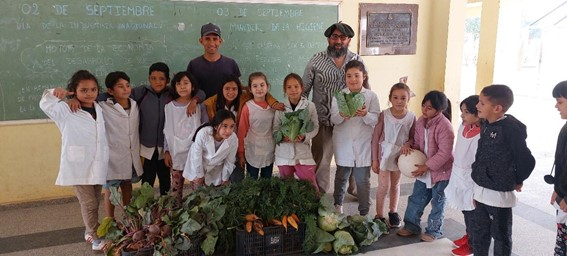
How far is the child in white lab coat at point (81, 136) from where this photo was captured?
2994 mm

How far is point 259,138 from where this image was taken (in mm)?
3514

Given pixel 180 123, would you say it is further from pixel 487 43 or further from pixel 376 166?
pixel 487 43

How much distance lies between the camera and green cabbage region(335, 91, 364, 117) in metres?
3.30

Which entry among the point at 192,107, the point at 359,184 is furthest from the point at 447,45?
the point at 192,107

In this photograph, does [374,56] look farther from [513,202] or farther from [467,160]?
[513,202]

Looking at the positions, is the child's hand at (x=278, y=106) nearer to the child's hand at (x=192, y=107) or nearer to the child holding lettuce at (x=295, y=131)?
the child holding lettuce at (x=295, y=131)

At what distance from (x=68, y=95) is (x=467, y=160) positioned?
274 centimetres

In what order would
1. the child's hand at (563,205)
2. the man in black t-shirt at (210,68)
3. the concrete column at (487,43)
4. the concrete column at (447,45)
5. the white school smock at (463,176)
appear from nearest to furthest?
the child's hand at (563,205), the white school smock at (463,176), the man in black t-shirt at (210,68), the concrete column at (447,45), the concrete column at (487,43)

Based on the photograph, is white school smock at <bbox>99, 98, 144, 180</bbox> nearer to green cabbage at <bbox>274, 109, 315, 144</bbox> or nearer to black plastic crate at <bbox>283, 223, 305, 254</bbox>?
green cabbage at <bbox>274, 109, 315, 144</bbox>

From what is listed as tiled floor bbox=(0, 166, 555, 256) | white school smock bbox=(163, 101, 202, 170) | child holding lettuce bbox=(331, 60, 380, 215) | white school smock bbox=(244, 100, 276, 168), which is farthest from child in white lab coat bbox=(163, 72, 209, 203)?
child holding lettuce bbox=(331, 60, 380, 215)

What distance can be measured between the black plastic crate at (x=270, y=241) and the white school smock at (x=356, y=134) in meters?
0.74

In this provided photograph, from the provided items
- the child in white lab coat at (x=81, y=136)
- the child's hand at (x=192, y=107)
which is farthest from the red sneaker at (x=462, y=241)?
the child in white lab coat at (x=81, y=136)

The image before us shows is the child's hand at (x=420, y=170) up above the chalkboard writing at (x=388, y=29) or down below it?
below

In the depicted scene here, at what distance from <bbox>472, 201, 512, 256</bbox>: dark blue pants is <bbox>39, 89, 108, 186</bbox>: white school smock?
2.53 metres
